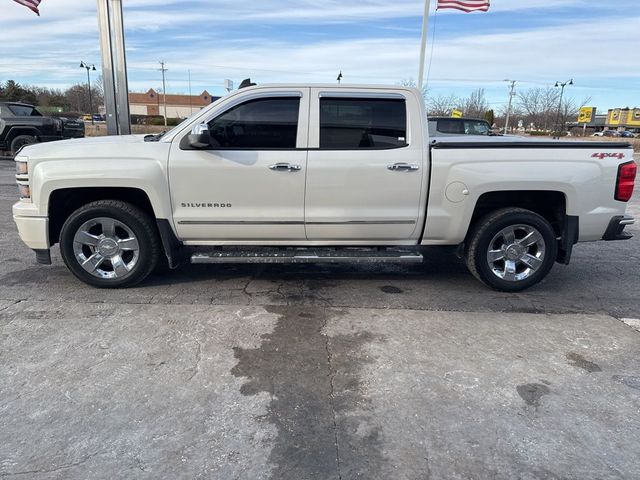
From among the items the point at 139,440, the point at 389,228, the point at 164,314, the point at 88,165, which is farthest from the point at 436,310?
the point at 88,165

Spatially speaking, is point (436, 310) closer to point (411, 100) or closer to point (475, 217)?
point (475, 217)

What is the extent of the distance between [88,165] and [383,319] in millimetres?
3060

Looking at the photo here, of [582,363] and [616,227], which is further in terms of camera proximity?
[616,227]

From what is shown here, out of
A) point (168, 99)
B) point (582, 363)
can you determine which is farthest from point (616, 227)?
point (168, 99)

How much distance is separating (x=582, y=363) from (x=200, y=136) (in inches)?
143

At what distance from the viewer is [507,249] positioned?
5.00 metres

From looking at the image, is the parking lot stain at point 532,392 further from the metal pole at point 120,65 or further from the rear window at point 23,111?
the rear window at point 23,111

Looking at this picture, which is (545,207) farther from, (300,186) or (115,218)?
(115,218)

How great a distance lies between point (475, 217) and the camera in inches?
204

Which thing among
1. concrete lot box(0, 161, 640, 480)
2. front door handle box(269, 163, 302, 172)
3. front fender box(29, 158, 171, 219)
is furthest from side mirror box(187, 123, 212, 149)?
concrete lot box(0, 161, 640, 480)

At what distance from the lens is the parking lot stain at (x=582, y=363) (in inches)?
140

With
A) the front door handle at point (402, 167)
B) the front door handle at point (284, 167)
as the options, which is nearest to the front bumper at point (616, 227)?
the front door handle at point (402, 167)

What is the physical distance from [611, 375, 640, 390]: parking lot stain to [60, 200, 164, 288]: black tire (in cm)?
405

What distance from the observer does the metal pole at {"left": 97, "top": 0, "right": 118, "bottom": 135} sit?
10.3 meters
